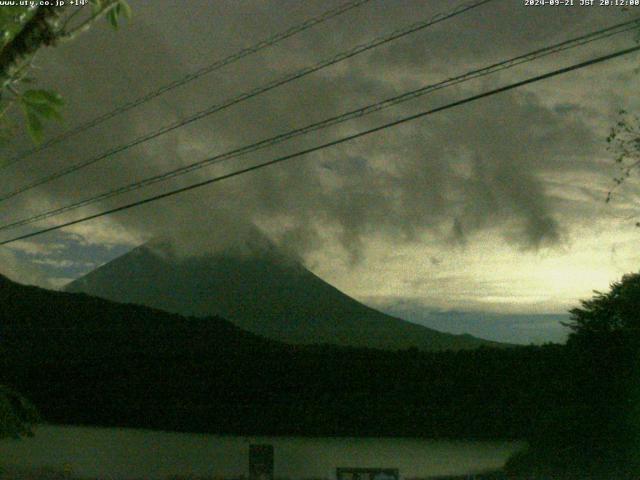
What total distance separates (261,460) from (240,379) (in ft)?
8.49

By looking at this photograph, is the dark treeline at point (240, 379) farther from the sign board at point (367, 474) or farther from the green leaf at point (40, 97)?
the green leaf at point (40, 97)

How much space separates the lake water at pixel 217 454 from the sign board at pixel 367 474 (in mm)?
311

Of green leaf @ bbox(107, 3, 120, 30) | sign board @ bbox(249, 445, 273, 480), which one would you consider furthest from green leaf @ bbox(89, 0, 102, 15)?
sign board @ bbox(249, 445, 273, 480)

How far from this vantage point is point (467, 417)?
1543 centimetres

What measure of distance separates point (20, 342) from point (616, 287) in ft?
60.6

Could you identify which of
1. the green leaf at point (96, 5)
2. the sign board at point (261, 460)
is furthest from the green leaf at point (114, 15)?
the sign board at point (261, 460)

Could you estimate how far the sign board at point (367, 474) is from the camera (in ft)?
48.2

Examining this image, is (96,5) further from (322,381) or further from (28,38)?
(322,381)

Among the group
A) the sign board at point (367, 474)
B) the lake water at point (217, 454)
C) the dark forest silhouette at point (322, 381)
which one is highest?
the dark forest silhouette at point (322, 381)

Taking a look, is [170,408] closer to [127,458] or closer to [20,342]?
[127,458]

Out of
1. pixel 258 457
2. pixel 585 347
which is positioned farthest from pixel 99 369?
pixel 585 347

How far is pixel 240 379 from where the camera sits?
19.0 meters

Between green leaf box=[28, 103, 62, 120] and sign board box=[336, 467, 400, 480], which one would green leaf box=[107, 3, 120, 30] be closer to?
green leaf box=[28, 103, 62, 120]

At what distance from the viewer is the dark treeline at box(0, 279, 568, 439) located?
603 inches
